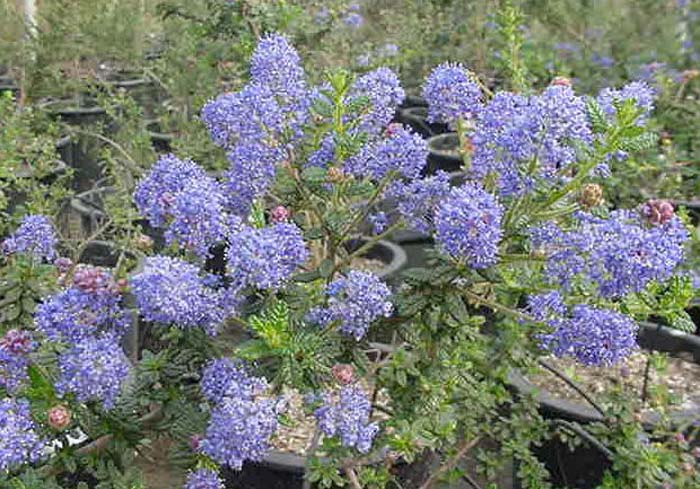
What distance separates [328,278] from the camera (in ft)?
6.78

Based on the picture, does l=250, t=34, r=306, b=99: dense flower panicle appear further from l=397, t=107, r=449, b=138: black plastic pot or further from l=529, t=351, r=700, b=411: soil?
l=397, t=107, r=449, b=138: black plastic pot

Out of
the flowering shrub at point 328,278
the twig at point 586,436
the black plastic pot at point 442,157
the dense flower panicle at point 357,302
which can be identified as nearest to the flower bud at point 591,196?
the flowering shrub at point 328,278

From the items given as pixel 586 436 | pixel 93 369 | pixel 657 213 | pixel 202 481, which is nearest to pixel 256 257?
pixel 93 369

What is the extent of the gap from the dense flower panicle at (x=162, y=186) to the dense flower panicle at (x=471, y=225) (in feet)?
1.61

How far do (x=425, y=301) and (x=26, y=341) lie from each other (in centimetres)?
79

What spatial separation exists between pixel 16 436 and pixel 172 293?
40cm

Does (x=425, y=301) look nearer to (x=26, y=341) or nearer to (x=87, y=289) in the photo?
(x=87, y=289)

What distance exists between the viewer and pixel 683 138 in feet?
15.5

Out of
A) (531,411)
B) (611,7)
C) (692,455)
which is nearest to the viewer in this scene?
(692,455)

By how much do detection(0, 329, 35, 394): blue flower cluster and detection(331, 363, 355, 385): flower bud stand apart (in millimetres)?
607

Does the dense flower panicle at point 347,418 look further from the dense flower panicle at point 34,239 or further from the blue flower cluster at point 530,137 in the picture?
the dense flower panicle at point 34,239

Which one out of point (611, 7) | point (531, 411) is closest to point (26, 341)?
point (531, 411)

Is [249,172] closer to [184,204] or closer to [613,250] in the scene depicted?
[184,204]

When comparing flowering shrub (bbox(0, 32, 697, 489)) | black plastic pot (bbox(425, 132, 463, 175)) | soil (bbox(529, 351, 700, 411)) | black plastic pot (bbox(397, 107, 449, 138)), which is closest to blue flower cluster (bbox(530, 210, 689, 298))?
flowering shrub (bbox(0, 32, 697, 489))
